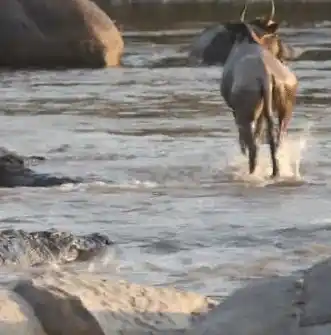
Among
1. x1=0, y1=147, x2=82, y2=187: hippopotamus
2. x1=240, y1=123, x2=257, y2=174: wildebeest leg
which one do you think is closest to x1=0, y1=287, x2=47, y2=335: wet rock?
x1=0, y1=147, x2=82, y2=187: hippopotamus

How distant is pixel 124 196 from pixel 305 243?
241cm

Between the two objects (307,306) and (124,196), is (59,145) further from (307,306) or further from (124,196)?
(307,306)

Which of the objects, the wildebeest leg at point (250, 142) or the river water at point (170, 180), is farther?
the wildebeest leg at point (250, 142)

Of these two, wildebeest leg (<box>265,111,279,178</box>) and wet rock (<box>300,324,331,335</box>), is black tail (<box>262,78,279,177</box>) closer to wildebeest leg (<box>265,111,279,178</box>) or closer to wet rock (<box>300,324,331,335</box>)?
wildebeest leg (<box>265,111,279,178</box>)

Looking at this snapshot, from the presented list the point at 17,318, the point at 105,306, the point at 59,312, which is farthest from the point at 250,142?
the point at 17,318

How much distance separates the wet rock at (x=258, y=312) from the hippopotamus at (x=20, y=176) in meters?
6.07

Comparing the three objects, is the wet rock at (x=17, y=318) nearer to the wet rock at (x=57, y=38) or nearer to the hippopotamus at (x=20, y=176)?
the hippopotamus at (x=20, y=176)

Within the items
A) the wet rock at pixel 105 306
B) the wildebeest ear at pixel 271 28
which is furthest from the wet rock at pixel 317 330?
the wildebeest ear at pixel 271 28

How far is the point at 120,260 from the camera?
8.45 m

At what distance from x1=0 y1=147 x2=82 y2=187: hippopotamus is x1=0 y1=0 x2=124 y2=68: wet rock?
11.4m

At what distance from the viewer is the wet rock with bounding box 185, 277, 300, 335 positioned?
507 cm

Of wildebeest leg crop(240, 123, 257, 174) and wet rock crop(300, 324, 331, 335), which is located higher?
wet rock crop(300, 324, 331, 335)

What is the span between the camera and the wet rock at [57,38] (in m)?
23.2

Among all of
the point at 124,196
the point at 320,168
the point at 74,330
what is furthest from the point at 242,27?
the point at 74,330
